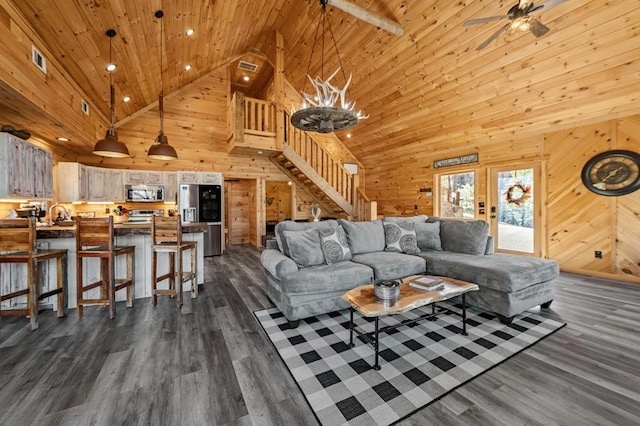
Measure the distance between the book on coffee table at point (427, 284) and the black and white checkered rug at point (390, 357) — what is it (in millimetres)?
Answer: 443

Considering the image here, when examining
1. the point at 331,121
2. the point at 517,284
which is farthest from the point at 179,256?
the point at 517,284

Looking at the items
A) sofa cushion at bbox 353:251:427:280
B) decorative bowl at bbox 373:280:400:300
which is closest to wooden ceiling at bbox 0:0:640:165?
sofa cushion at bbox 353:251:427:280

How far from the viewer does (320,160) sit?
6.88 m

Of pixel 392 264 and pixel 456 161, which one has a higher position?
pixel 456 161

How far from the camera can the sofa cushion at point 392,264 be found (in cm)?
316

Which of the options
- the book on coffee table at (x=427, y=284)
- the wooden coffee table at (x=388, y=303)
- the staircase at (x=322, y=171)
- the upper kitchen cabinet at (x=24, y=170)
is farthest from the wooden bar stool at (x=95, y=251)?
the staircase at (x=322, y=171)

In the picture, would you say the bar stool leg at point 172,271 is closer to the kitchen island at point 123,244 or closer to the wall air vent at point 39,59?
the kitchen island at point 123,244

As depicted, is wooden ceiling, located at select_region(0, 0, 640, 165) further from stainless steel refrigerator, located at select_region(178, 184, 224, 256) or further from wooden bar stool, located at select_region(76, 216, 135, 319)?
stainless steel refrigerator, located at select_region(178, 184, 224, 256)

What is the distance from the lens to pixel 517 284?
8.80 feet

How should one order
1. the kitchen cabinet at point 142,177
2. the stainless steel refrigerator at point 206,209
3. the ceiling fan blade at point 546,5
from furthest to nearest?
the stainless steel refrigerator at point 206,209, the kitchen cabinet at point 142,177, the ceiling fan blade at point 546,5

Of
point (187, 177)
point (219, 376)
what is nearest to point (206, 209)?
point (187, 177)

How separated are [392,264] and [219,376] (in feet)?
7.05

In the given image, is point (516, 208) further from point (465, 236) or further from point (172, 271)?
point (172, 271)

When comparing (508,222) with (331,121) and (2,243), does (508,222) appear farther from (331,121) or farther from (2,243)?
(2,243)
